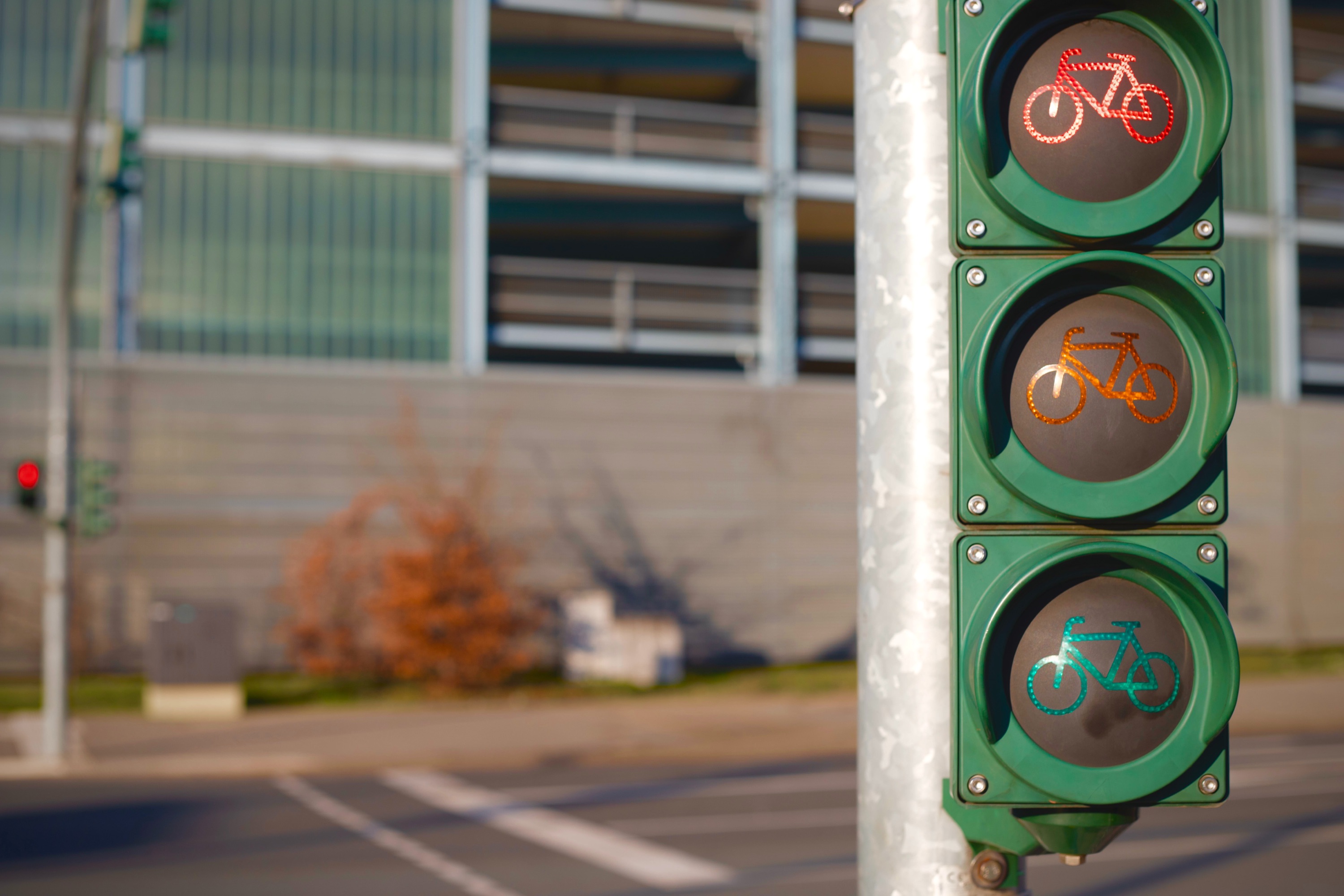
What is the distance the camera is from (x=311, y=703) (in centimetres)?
1716

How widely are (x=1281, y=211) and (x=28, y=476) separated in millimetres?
24010

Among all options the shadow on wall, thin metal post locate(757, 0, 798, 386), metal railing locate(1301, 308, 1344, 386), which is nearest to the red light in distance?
the shadow on wall

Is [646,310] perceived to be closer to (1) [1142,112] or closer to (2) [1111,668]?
(1) [1142,112]

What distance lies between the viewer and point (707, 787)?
11594 millimetres

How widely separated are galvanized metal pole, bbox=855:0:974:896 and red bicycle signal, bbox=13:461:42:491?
1359 centimetres

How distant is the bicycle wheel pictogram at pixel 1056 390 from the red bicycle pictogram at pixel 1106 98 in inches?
10.5

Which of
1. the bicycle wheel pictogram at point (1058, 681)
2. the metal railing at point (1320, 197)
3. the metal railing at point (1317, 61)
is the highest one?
the metal railing at point (1317, 61)

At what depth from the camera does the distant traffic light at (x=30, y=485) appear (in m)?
13.2

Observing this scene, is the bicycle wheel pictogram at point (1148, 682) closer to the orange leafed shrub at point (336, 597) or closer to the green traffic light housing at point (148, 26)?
the green traffic light housing at point (148, 26)

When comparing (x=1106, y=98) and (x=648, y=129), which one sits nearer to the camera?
(x=1106, y=98)

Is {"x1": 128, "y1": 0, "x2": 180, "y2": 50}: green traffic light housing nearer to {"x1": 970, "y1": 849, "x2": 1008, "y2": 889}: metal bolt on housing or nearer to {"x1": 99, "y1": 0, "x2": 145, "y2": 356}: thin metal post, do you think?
{"x1": 99, "y1": 0, "x2": 145, "y2": 356}: thin metal post

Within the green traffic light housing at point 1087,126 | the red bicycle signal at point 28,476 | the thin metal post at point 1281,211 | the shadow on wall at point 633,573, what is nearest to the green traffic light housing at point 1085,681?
the green traffic light housing at point 1087,126

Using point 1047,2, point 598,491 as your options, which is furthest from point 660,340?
point 1047,2

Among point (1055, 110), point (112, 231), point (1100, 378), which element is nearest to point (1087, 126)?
point (1055, 110)
